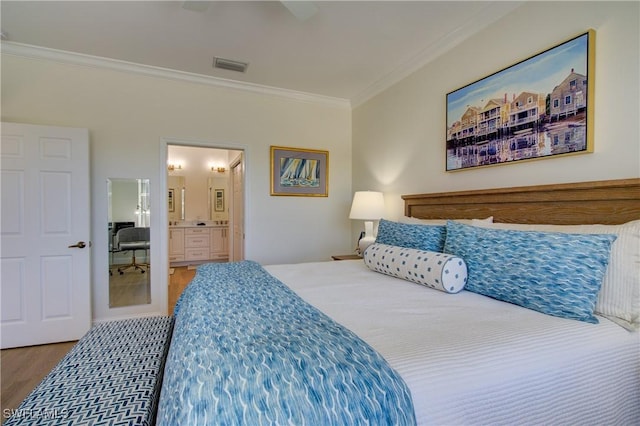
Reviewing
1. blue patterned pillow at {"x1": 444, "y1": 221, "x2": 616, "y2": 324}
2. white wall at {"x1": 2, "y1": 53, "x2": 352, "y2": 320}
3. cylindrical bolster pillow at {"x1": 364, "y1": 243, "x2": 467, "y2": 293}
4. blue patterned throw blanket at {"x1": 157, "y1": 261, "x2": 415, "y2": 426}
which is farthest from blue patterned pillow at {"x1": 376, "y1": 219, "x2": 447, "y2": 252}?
white wall at {"x1": 2, "y1": 53, "x2": 352, "y2": 320}

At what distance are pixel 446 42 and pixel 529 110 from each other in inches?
40.6

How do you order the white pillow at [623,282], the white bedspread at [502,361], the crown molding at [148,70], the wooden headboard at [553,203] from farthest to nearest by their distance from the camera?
the crown molding at [148,70]
the wooden headboard at [553,203]
the white pillow at [623,282]
the white bedspread at [502,361]

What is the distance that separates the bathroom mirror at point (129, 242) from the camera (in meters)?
2.97

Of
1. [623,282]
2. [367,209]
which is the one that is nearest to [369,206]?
[367,209]

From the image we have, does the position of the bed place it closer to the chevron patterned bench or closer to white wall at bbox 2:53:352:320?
the chevron patterned bench

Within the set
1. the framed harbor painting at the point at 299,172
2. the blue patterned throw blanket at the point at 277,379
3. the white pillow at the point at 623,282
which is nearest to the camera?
the blue patterned throw blanket at the point at 277,379

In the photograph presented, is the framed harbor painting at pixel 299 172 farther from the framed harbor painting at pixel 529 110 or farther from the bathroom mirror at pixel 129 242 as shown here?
the framed harbor painting at pixel 529 110

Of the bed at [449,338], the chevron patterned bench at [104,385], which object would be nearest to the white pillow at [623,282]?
the bed at [449,338]

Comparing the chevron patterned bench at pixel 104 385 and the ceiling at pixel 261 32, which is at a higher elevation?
the ceiling at pixel 261 32

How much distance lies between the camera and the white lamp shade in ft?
9.91

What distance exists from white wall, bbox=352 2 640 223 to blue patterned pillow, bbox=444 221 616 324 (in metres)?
0.60

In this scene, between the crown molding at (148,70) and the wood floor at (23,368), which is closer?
the wood floor at (23,368)

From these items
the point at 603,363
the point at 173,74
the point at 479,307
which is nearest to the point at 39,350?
the point at 173,74

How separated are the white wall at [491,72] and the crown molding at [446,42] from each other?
0.15 feet
